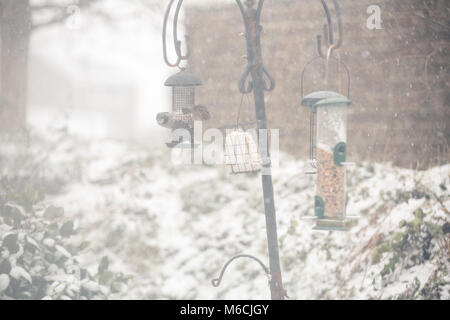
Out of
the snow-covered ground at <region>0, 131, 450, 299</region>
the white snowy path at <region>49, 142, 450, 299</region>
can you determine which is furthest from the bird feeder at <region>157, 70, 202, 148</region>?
the white snowy path at <region>49, 142, 450, 299</region>

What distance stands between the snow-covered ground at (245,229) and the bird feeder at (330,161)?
7.6 inches

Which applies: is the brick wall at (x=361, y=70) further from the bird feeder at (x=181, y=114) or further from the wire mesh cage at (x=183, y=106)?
the bird feeder at (x=181, y=114)

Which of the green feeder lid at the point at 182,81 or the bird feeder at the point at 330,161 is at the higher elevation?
the green feeder lid at the point at 182,81

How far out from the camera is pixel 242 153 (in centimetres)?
407

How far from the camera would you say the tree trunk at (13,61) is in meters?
8.35

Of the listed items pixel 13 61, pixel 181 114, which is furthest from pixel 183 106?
pixel 13 61

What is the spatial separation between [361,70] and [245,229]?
8.97ft

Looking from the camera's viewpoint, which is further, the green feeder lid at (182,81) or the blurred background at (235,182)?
the blurred background at (235,182)

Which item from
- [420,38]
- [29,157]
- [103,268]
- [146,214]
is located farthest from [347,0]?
[29,157]

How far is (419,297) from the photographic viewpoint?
461 cm

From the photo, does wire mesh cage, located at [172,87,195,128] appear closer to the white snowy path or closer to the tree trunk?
the white snowy path

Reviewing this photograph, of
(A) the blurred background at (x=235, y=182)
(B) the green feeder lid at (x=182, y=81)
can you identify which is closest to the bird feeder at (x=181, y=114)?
(B) the green feeder lid at (x=182, y=81)
